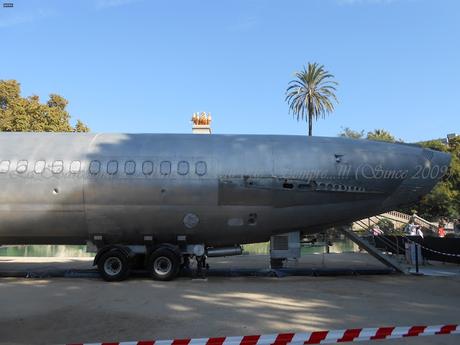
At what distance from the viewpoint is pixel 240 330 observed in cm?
810

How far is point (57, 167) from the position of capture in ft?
47.9

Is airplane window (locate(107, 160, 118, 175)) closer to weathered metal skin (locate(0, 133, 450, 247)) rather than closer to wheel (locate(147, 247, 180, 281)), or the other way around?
weathered metal skin (locate(0, 133, 450, 247))

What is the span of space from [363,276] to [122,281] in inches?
312

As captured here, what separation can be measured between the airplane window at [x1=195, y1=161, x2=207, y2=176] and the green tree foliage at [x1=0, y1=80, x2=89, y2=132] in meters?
28.4

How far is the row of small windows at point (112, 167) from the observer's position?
14516 mm

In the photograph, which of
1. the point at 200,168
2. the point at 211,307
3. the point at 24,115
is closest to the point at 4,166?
the point at 200,168

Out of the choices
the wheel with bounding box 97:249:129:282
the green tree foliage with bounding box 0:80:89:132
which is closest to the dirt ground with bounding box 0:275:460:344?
the wheel with bounding box 97:249:129:282

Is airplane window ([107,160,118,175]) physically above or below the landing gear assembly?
above

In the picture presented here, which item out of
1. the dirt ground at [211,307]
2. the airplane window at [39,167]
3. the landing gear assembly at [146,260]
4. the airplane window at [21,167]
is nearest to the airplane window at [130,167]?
the landing gear assembly at [146,260]

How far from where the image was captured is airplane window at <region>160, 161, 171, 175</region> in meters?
14.5

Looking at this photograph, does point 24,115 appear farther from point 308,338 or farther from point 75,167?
point 308,338

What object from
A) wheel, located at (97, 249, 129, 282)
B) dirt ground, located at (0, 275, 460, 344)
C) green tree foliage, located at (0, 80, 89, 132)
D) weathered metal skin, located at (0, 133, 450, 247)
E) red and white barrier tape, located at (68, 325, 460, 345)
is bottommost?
dirt ground, located at (0, 275, 460, 344)

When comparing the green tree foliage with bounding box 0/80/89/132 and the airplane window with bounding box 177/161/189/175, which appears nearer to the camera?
the airplane window with bounding box 177/161/189/175

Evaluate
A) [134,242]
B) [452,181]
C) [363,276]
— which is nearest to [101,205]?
[134,242]
